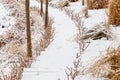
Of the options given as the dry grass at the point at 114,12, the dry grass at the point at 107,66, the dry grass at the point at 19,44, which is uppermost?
the dry grass at the point at 114,12

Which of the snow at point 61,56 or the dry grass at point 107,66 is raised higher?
the dry grass at point 107,66

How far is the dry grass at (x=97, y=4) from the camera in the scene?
32.1ft

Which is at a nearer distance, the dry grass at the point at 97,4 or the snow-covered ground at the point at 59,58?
the snow-covered ground at the point at 59,58

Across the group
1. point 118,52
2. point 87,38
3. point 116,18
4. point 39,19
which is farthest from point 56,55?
point 39,19

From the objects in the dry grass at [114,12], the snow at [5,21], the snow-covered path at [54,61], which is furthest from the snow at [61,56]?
the snow at [5,21]

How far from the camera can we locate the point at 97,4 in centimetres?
989

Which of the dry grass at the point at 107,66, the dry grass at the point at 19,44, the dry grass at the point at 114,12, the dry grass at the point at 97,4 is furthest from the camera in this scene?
the dry grass at the point at 97,4

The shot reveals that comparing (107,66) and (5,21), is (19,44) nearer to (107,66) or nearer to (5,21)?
(107,66)

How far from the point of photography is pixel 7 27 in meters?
10.5

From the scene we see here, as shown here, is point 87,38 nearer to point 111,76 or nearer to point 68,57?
point 68,57

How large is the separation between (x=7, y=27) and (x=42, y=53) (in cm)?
545

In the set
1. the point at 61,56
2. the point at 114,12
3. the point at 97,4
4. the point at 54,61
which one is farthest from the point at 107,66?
the point at 97,4

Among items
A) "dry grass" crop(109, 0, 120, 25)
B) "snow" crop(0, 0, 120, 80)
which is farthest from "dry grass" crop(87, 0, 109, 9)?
"dry grass" crop(109, 0, 120, 25)

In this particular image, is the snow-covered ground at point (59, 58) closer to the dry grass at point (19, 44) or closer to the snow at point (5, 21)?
the dry grass at point (19, 44)
